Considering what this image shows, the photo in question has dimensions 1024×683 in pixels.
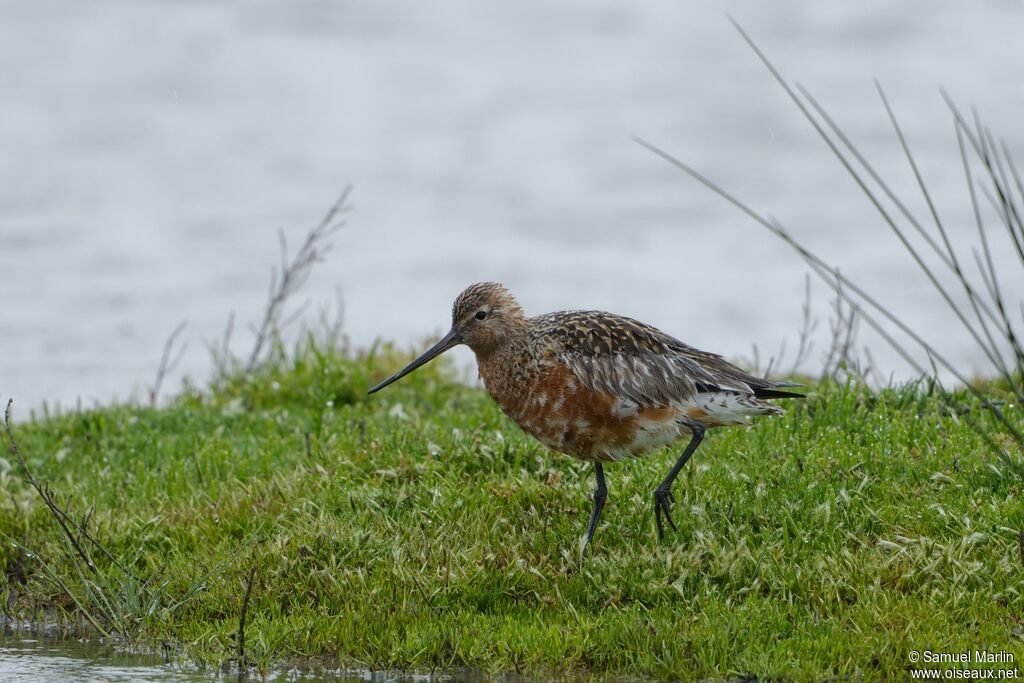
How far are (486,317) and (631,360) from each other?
99 cm

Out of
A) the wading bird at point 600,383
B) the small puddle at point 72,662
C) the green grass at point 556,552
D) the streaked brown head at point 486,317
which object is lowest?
the small puddle at point 72,662

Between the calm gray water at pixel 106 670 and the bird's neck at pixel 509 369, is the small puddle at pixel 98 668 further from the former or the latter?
the bird's neck at pixel 509 369

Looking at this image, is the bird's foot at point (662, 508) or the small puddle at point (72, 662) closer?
the small puddle at point (72, 662)

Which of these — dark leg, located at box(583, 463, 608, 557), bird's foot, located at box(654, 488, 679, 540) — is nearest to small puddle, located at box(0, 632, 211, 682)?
dark leg, located at box(583, 463, 608, 557)

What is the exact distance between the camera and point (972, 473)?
8.02m

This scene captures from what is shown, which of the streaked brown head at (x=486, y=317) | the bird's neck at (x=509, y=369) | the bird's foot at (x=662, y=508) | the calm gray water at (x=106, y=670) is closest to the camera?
the calm gray water at (x=106, y=670)

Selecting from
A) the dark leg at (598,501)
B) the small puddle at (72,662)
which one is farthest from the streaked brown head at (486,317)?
the small puddle at (72,662)

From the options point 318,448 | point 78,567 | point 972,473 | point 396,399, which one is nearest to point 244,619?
point 78,567

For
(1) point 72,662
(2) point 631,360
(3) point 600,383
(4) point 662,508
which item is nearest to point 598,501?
(4) point 662,508

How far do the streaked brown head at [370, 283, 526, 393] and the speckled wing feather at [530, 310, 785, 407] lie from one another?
0.16 metres

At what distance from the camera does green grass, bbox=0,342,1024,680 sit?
6.63 metres

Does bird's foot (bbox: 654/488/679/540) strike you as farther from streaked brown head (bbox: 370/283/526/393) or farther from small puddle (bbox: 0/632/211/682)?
small puddle (bbox: 0/632/211/682)

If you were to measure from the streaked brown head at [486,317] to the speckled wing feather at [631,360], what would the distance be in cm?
16

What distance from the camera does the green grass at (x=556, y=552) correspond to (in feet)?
21.7
